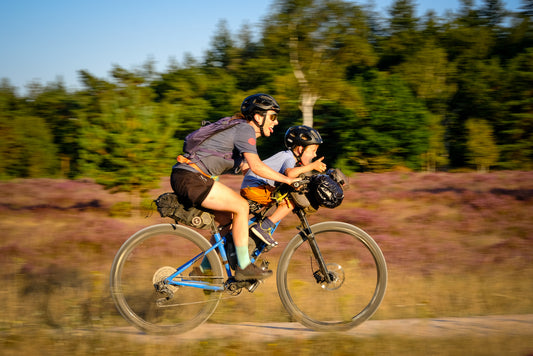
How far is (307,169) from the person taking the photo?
4.20m

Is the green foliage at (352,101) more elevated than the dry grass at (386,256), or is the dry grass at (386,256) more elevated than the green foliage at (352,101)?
the dry grass at (386,256)

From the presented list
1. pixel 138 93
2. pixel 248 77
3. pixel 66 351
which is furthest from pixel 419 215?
pixel 248 77

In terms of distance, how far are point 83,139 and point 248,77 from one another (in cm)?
3377

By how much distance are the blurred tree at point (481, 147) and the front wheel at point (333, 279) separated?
35165mm

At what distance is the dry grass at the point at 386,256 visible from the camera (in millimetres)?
4279

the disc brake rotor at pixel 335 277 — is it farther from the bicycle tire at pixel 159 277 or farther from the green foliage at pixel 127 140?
the green foliage at pixel 127 140

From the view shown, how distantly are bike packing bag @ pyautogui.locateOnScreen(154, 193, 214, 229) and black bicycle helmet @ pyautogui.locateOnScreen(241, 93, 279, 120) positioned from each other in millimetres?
911

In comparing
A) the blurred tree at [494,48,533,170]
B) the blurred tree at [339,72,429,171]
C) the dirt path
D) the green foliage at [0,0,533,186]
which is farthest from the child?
the blurred tree at [494,48,533,170]

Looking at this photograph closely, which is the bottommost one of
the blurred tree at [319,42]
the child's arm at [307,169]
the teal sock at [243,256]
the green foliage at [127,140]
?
the blurred tree at [319,42]

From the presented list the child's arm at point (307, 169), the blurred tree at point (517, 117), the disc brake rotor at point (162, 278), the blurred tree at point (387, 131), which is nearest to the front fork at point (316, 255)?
the child's arm at point (307, 169)

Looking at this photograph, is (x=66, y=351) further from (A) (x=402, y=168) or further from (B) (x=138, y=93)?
(A) (x=402, y=168)

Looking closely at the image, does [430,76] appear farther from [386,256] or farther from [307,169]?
[307,169]

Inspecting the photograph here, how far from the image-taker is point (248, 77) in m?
45.3

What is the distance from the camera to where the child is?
4.44 meters
